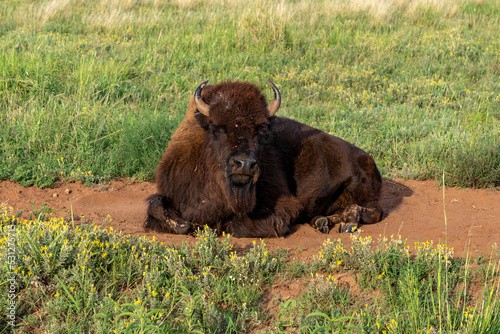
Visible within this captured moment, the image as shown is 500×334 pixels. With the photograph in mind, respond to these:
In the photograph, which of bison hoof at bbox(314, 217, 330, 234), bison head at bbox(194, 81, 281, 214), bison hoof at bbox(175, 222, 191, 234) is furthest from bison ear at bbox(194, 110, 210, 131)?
bison hoof at bbox(314, 217, 330, 234)

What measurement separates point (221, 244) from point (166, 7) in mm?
12655

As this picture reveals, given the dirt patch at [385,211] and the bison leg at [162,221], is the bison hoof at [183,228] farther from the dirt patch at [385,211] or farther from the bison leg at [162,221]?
the dirt patch at [385,211]

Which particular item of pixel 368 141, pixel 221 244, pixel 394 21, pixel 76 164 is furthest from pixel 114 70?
pixel 394 21

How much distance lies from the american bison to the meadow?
0.76 m

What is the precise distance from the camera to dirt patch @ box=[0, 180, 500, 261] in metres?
5.02

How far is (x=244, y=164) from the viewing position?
4.66 meters

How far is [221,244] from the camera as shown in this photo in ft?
14.8

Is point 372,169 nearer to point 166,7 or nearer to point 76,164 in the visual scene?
point 76,164

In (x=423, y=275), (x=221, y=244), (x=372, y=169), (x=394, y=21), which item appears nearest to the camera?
(x=423, y=275)

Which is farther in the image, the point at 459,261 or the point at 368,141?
the point at 368,141

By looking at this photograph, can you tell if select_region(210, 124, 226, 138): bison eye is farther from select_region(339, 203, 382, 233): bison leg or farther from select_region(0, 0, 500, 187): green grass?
select_region(0, 0, 500, 187): green grass

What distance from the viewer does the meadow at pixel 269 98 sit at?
3.55 meters

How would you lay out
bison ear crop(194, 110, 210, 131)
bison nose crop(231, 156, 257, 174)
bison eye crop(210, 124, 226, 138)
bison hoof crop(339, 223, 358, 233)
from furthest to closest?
bison hoof crop(339, 223, 358, 233) < bison ear crop(194, 110, 210, 131) < bison eye crop(210, 124, 226, 138) < bison nose crop(231, 156, 257, 174)

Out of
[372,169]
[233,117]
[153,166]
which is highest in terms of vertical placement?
[233,117]
